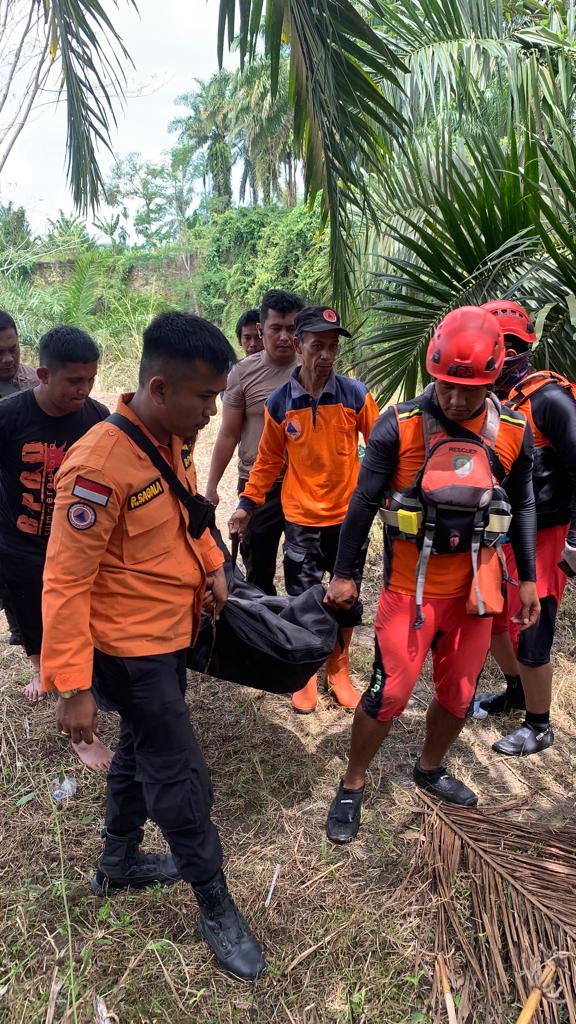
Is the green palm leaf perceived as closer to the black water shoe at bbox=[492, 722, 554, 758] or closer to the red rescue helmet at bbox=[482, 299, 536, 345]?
the red rescue helmet at bbox=[482, 299, 536, 345]

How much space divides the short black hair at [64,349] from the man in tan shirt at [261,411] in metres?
1.16

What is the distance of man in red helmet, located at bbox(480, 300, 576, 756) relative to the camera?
2.46 metres

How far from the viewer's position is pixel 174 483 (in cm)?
177

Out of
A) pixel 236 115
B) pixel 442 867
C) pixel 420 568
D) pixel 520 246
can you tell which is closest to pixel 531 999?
pixel 442 867

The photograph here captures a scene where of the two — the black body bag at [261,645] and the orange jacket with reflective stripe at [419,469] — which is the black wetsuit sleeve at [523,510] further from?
the black body bag at [261,645]

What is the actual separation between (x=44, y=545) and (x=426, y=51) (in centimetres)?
451

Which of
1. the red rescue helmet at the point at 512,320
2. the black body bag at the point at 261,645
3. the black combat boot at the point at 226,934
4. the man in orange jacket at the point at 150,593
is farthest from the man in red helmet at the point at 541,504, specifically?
the black combat boot at the point at 226,934

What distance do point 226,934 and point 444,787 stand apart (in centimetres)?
104

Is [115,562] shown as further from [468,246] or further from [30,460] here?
[468,246]

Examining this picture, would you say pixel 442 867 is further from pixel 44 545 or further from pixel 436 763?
pixel 44 545

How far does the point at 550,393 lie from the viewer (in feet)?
8.15

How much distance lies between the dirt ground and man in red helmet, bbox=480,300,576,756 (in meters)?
0.22

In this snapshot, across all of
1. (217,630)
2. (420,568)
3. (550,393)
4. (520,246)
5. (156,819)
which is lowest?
(156,819)

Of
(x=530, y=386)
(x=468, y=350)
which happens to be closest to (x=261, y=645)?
(x=468, y=350)
